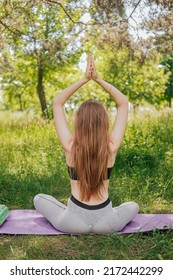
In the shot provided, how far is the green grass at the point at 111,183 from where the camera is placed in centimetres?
324

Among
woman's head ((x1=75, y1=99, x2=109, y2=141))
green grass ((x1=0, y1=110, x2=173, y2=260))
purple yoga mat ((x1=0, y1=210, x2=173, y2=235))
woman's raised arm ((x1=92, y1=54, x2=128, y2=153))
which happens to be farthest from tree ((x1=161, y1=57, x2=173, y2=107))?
woman's head ((x1=75, y1=99, x2=109, y2=141))

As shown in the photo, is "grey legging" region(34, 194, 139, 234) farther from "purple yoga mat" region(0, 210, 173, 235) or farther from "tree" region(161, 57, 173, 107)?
"tree" region(161, 57, 173, 107)

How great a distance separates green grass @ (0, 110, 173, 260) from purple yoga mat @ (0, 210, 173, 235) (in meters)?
0.08

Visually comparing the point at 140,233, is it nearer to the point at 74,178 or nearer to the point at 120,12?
the point at 74,178

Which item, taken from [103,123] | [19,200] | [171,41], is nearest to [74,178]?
[103,123]

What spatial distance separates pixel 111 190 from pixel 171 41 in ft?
12.9

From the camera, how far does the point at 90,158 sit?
334cm

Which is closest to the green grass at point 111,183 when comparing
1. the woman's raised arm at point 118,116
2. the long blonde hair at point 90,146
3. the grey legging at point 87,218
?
the grey legging at point 87,218

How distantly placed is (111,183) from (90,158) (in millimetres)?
1713

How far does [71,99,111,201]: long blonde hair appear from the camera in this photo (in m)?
3.31

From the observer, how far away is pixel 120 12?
7.31 m

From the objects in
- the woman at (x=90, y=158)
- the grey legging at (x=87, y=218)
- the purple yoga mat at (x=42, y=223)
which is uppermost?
the woman at (x=90, y=158)

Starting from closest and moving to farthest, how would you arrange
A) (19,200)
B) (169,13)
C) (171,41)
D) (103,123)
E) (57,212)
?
1. (103,123)
2. (57,212)
3. (19,200)
4. (169,13)
5. (171,41)

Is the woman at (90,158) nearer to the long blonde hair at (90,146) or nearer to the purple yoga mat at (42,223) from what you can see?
the long blonde hair at (90,146)
